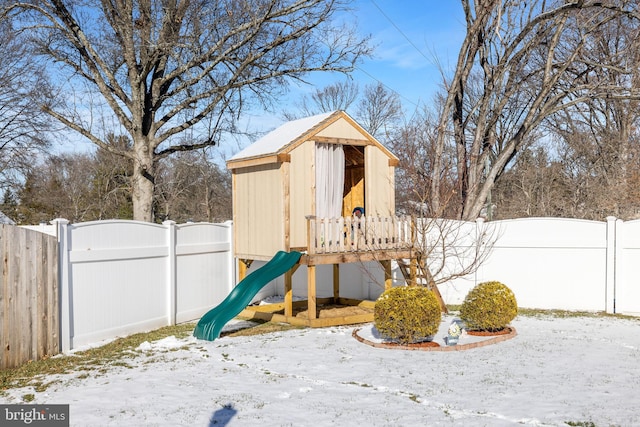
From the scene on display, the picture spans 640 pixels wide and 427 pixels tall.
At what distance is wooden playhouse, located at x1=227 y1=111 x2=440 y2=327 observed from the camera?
10.1m

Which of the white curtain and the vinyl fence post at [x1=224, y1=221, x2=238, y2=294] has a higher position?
the white curtain

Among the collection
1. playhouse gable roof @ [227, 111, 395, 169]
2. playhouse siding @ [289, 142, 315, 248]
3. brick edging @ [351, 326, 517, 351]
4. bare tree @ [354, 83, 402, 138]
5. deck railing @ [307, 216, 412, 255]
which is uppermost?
bare tree @ [354, 83, 402, 138]

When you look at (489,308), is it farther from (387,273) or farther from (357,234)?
(387,273)

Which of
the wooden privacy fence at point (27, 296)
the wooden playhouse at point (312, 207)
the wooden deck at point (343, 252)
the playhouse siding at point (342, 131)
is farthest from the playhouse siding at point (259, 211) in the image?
the wooden privacy fence at point (27, 296)

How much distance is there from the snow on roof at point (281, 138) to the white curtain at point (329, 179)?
1.68ft

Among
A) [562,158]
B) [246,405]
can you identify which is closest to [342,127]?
[246,405]

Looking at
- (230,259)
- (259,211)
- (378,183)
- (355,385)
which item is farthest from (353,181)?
(355,385)

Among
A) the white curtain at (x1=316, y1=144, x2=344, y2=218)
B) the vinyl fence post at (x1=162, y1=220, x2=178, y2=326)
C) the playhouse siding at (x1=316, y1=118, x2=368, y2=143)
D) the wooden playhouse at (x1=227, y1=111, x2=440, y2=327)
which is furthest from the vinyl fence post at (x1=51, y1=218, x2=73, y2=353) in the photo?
the playhouse siding at (x1=316, y1=118, x2=368, y2=143)

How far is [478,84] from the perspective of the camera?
26.3 m

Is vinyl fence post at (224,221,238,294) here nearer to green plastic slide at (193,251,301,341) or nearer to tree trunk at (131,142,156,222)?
green plastic slide at (193,251,301,341)

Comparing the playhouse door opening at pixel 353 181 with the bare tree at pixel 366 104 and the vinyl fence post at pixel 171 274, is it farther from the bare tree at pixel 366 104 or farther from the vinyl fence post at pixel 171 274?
the bare tree at pixel 366 104

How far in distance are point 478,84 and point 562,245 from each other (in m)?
16.6

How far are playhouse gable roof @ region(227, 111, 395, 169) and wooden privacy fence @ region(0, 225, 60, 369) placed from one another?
13.7 feet

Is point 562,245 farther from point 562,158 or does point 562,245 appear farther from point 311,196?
point 562,158
